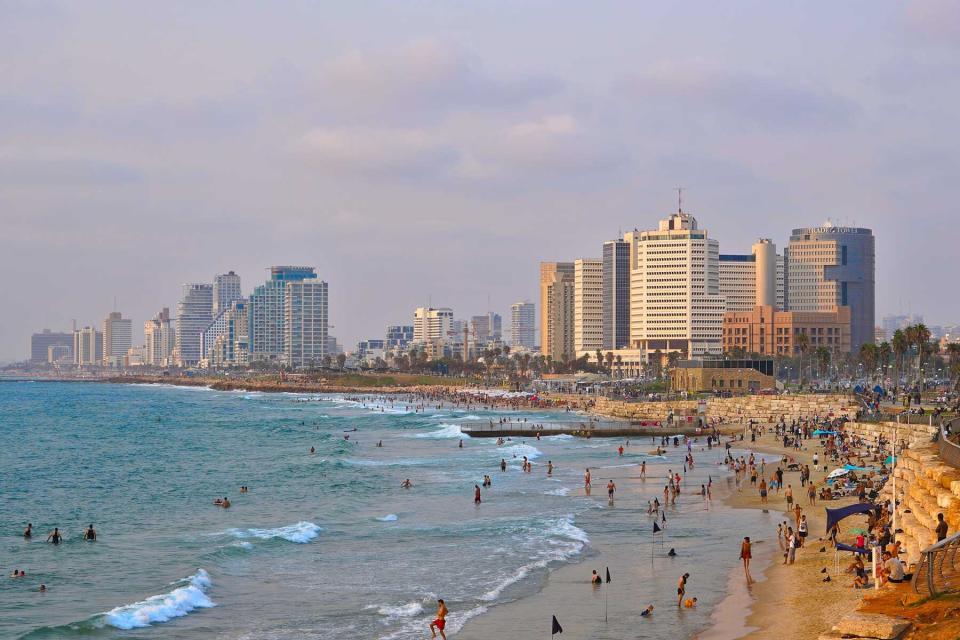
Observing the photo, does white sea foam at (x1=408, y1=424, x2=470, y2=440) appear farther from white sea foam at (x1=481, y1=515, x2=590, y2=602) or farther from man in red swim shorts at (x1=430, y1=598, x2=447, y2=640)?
man in red swim shorts at (x1=430, y1=598, x2=447, y2=640)

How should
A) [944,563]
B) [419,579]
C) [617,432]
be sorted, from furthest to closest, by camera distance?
[617,432]
[419,579]
[944,563]

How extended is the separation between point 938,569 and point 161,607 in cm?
2225

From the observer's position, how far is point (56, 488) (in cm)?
6625

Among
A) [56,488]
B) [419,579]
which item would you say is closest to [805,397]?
[56,488]

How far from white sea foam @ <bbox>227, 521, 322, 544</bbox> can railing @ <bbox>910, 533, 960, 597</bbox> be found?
28266mm

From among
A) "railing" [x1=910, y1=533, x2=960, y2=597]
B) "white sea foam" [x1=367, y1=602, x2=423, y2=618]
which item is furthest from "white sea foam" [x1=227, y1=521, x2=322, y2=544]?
Answer: "railing" [x1=910, y1=533, x2=960, y2=597]

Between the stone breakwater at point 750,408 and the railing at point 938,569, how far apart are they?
7083cm

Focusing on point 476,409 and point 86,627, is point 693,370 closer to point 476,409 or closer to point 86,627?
point 476,409

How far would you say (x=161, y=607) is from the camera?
3269 centimetres

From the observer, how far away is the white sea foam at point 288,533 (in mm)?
45287

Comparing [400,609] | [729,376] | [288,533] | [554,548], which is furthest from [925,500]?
[729,376]

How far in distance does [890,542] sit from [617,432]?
227 feet

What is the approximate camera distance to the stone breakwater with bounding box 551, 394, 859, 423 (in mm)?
99125

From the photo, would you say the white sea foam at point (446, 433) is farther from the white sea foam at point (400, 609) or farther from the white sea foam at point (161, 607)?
the white sea foam at point (400, 609)
